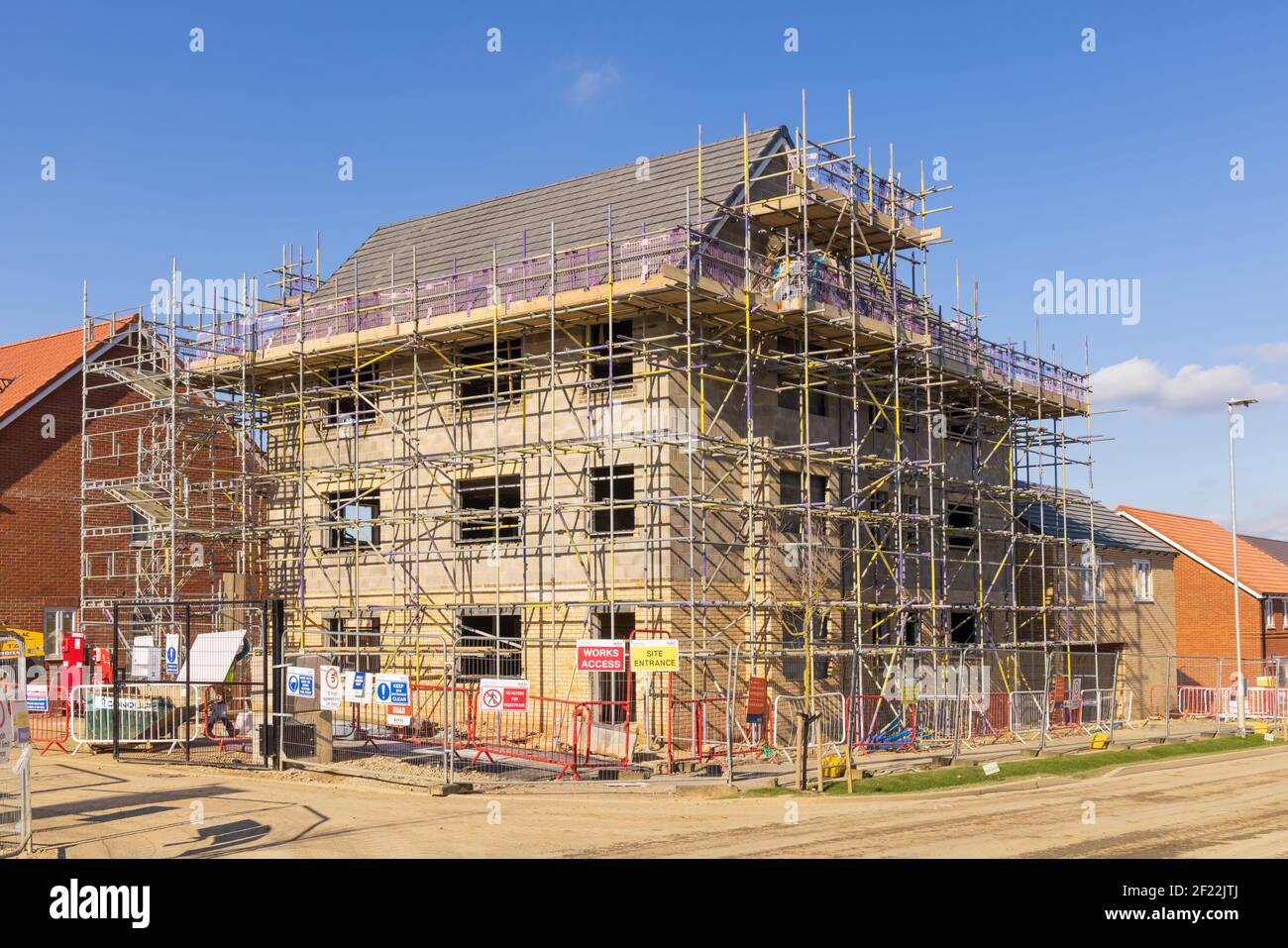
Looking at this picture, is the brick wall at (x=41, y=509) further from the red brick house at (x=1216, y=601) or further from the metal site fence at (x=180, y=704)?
the red brick house at (x=1216, y=601)

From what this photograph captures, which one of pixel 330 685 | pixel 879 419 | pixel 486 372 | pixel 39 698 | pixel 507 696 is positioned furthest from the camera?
pixel 879 419

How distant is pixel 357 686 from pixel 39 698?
8.80 metres

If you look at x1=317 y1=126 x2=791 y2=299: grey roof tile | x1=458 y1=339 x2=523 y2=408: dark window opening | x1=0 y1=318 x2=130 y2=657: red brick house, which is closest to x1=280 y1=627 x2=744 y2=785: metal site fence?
x1=458 y1=339 x2=523 y2=408: dark window opening

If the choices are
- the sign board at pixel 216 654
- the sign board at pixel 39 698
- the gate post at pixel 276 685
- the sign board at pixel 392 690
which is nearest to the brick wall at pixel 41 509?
the sign board at pixel 39 698

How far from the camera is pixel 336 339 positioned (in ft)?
105

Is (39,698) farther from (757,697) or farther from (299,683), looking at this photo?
(757,697)

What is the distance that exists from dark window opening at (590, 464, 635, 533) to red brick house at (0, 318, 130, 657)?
52.3 ft

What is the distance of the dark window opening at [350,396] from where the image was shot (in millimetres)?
32375

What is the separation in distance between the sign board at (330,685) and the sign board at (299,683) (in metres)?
0.20

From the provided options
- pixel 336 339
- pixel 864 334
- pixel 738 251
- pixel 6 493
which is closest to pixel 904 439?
pixel 864 334

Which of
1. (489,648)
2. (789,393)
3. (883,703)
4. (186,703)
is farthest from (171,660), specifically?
(883,703)

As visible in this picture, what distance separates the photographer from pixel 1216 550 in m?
49.7

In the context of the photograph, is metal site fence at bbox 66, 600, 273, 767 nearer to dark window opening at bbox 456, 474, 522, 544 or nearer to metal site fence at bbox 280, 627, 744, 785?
metal site fence at bbox 280, 627, 744, 785

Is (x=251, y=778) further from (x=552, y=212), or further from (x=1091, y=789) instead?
(x=552, y=212)
